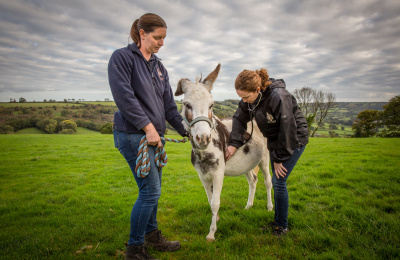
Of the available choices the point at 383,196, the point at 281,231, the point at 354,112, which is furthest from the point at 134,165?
the point at 354,112

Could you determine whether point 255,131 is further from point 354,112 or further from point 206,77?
point 354,112

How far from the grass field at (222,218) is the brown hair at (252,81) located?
8.56 ft

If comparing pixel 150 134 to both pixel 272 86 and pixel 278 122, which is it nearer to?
pixel 278 122

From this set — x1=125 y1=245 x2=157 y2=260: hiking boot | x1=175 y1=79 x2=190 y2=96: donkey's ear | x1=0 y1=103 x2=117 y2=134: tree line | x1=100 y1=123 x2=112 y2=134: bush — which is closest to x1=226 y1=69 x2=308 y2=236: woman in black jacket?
x1=175 y1=79 x2=190 y2=96: donkey's ear

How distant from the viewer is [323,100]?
43750 millimetres

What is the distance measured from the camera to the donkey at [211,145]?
2871 millimetres

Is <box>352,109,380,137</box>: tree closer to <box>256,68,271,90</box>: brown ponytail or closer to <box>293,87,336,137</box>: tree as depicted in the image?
<box>293,87,336,137</box>: tree

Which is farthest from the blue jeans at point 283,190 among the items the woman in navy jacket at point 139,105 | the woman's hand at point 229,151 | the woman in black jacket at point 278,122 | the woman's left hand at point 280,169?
the woman in navy jacket at point 139,105

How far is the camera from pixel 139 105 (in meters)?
2.27

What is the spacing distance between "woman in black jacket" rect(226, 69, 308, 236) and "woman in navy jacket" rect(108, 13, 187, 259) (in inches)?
56.0

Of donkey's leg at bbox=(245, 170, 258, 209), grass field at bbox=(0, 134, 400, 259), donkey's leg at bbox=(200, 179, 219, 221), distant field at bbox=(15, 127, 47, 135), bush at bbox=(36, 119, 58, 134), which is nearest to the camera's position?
grass field at bbox=(0, 134, 400, 259)

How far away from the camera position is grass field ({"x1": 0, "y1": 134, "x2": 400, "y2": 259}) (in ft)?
9.82

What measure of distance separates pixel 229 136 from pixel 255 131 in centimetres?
73

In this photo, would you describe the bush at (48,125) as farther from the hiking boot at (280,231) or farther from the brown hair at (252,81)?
the hiking boot at (280,231)
